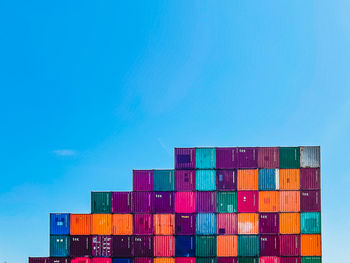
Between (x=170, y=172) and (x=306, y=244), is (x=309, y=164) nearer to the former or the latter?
(x=306, y=244)

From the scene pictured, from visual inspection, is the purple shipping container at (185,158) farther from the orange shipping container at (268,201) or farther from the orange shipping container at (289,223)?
the orange shipping container at (289,223)

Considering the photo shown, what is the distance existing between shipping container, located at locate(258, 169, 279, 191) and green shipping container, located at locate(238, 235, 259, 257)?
527cm

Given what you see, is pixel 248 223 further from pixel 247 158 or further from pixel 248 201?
pixel 247 158

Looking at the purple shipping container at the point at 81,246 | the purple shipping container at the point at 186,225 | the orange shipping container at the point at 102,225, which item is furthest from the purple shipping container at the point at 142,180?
the purple shipping container at the point at 81,246

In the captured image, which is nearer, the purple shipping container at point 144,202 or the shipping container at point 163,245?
the shipping container at point 163,245

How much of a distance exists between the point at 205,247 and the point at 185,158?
9.50 meters

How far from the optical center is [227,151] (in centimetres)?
5538

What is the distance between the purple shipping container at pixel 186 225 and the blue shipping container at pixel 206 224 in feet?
1.40

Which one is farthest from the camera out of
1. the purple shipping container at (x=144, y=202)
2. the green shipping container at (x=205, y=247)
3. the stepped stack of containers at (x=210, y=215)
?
the purple shipping container at (x=144, y=202)

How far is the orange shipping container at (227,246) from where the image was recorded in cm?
5431

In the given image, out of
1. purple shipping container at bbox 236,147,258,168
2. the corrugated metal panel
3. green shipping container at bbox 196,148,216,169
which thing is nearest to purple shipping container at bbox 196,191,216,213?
green shipping container at bbox 196,148,216,169

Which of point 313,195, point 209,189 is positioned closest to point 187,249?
point 209,189

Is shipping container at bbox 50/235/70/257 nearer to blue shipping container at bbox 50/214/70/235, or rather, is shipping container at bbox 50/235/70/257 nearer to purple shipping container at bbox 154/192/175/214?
blue shipping container at bbox 50/214/70/235

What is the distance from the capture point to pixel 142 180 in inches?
2179
